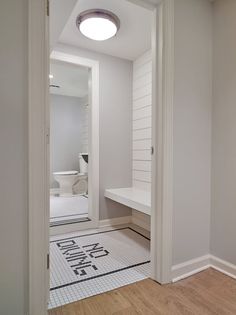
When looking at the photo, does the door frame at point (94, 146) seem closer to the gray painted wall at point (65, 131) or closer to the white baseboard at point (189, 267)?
the white baseboard at point (189, 267)

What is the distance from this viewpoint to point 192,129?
1763 mm

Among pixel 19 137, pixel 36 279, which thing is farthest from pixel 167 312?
pixel 19 137

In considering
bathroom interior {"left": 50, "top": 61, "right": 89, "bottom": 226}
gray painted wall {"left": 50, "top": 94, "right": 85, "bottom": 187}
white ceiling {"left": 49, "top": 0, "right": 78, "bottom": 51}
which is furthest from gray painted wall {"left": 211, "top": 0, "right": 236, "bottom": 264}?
gray painted wall {"left": 50, "top": 94, "right": 85, "bottom": 187}

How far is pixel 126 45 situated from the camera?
263 cm

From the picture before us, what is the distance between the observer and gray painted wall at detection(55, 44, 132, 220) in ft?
9.42

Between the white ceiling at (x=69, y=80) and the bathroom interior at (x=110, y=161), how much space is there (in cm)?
5

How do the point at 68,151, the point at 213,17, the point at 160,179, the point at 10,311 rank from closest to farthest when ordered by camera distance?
1. the point at 10,311
2. the point at 160,179
3. the point at 213,17
4. the point at 68,151

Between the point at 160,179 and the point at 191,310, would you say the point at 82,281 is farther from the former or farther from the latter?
the point at 160,179

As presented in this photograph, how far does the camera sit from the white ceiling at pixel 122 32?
1.92 metres

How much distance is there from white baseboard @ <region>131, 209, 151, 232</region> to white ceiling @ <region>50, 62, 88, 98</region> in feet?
7.56

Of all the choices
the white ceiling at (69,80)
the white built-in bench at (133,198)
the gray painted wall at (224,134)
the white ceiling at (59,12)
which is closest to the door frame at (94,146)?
the white built-in bench at (133,198)

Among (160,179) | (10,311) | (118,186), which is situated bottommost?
(10,311)

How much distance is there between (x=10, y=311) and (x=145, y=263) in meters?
1.15

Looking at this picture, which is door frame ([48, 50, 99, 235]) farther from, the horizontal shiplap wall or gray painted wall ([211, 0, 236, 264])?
gray painted wall ([211, 0, 236, 264])
